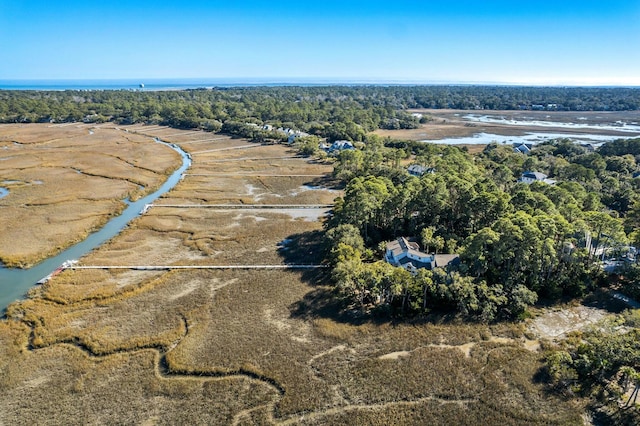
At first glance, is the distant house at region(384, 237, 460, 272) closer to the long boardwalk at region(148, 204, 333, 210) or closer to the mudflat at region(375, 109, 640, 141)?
the long boardwalk at region(148, 204, 333, 210)

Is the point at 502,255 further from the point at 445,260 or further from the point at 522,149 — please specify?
the point at 522,149

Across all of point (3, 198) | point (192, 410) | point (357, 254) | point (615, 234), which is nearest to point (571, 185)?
point (615, 234)

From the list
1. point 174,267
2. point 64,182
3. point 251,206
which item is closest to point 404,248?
point 174,267


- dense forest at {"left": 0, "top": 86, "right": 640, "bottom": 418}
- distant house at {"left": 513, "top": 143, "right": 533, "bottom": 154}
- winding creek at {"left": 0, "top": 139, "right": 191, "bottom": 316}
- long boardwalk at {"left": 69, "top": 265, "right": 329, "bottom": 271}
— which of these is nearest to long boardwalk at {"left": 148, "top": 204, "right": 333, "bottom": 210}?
winding creek at {"left": 0, "top": 139, "right": 191, "bottom": 316}

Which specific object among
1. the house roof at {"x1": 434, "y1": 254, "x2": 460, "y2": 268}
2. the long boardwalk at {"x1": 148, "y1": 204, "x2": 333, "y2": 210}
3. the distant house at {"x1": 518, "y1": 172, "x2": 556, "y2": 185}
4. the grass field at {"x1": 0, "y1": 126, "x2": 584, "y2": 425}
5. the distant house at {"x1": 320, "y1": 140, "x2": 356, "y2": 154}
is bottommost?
the grass field at {"x1": 0, "y1": 126, "x2": 584, "y2": 425}

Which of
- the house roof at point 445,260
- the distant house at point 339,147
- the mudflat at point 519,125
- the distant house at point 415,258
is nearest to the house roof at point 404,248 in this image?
the distant house at point 415,258

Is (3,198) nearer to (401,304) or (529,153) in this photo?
(401,304)

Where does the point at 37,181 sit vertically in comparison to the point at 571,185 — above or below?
below
